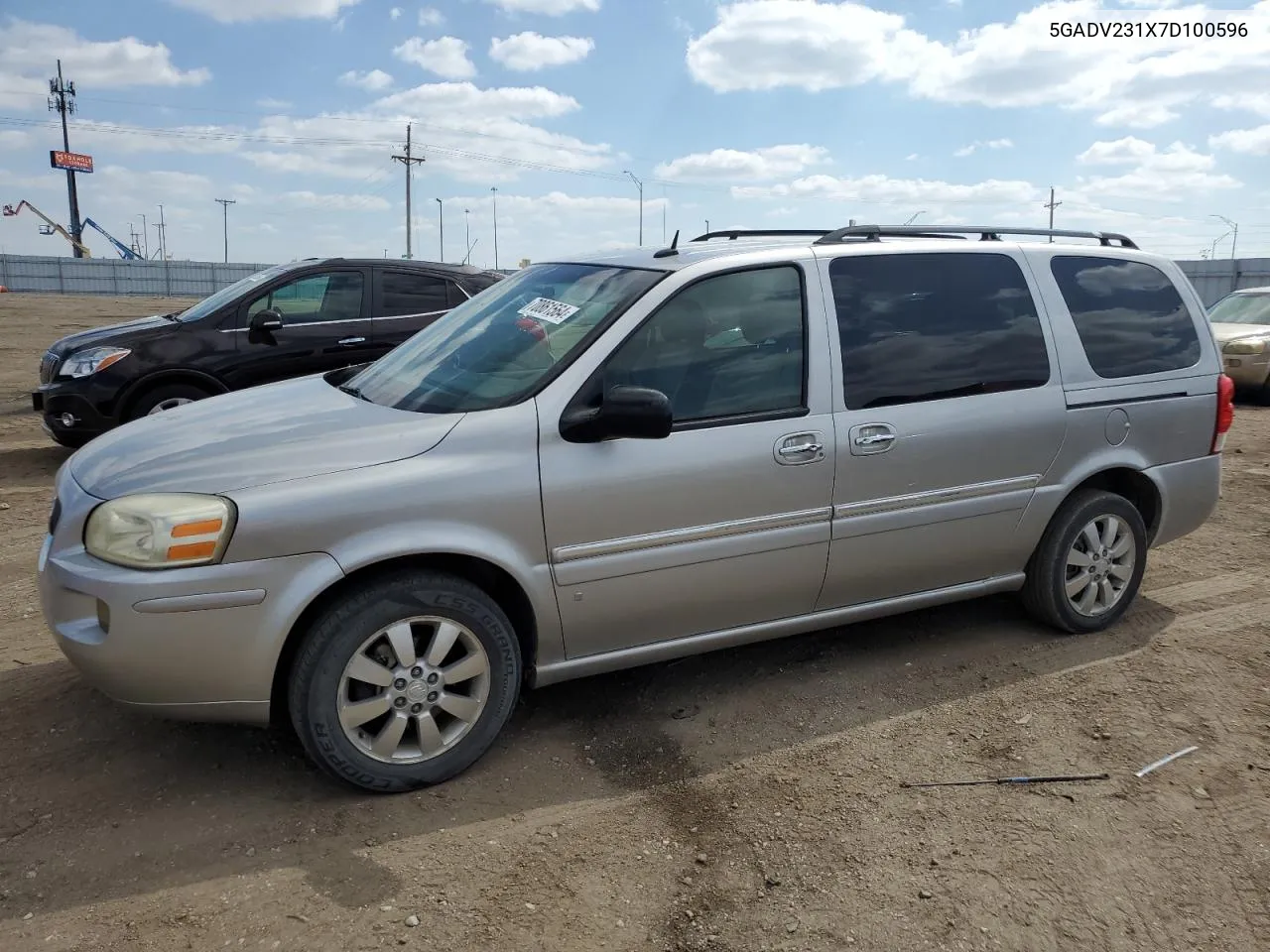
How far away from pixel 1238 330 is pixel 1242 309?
1081mm

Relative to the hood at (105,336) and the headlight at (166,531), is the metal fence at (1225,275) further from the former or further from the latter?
the headlight at (166,531)

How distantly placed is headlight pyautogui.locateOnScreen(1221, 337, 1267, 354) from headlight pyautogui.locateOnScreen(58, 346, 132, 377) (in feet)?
43.2

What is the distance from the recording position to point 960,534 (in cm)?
431

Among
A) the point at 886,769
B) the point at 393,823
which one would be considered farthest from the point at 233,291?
the point at 886,769

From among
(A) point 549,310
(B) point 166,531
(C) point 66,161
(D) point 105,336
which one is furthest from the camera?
(C) point 66,161

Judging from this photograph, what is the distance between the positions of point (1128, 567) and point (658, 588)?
102 inches

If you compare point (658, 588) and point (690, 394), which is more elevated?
point (690, 394)

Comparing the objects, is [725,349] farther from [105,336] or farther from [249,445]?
[105,336]

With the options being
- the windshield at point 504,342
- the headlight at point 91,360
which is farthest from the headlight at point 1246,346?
the headlight at point 91,360

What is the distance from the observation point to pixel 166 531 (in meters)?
3.04

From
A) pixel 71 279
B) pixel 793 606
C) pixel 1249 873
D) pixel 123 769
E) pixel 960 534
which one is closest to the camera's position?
pixel 1249 873

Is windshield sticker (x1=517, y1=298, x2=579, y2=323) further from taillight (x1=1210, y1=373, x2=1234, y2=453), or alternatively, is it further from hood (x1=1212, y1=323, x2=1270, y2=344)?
hood (x1=1212, y1=323, x2=1270, y2=344)

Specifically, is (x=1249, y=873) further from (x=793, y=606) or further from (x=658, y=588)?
(x=658, y=588)

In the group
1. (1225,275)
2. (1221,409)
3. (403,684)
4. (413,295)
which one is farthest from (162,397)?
(1225,275)
